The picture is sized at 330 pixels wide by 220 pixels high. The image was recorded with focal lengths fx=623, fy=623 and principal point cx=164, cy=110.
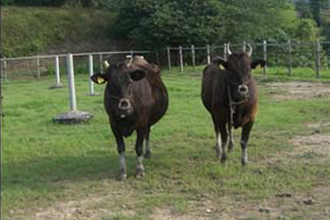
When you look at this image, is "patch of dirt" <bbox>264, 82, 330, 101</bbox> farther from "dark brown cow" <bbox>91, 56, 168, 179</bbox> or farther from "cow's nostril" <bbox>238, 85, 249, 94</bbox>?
"dark brown cow" <bbox>91, 56, 168, 179</bbox>

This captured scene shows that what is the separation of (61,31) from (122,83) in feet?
109

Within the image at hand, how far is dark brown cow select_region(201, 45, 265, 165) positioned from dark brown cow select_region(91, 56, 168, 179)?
3.01ft

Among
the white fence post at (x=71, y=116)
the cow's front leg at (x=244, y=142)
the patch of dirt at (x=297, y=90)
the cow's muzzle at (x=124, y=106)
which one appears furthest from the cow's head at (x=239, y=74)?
the patch of dirt at (x=297, y=90)

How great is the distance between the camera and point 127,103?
24.5ft

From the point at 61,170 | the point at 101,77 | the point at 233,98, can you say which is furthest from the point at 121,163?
the point at 233,98

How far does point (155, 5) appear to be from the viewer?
36812 millimetres

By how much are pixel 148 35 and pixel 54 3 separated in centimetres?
635

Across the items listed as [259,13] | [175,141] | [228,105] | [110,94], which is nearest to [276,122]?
[175,141]

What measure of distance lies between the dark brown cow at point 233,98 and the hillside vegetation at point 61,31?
95.3 feet

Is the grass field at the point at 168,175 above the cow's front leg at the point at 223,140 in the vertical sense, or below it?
below

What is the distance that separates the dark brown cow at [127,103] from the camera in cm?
757

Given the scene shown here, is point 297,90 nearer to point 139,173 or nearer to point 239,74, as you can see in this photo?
point 239,74

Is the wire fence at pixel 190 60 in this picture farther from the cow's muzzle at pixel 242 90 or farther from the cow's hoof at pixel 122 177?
the cow's hoof at pixel 122 177

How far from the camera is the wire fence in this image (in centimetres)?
2723
